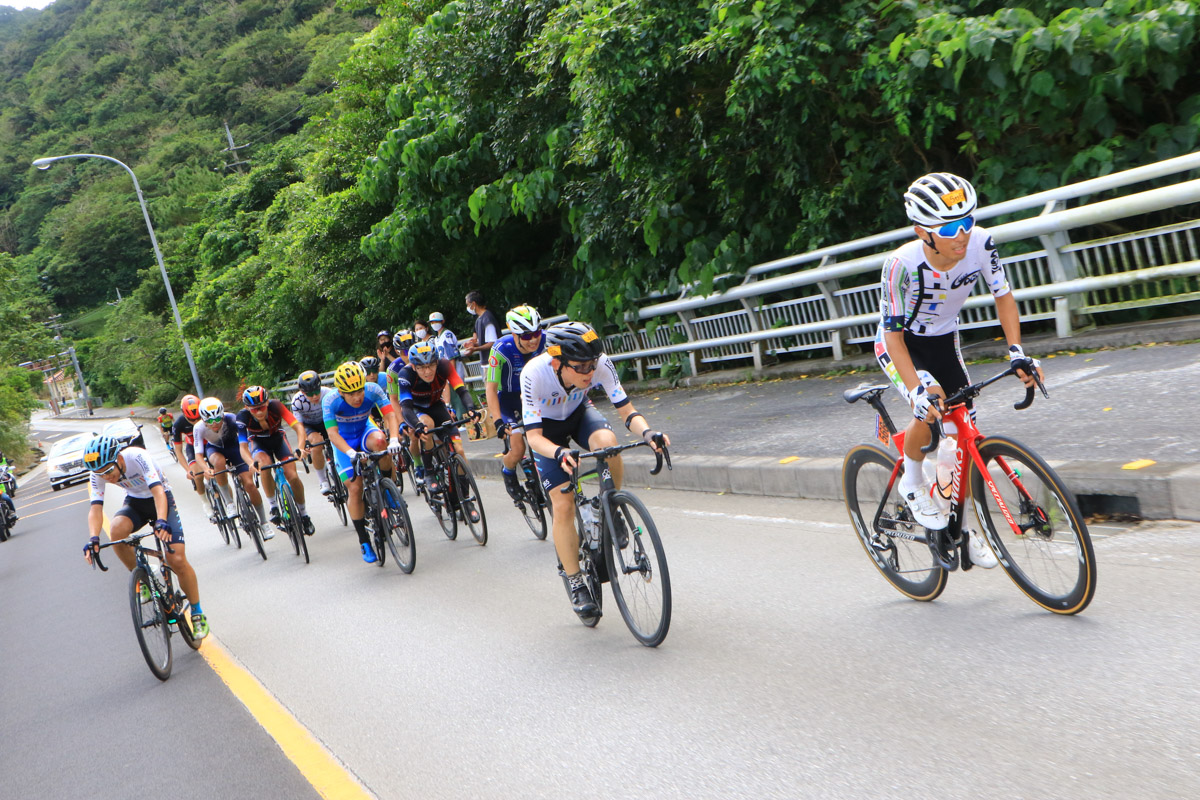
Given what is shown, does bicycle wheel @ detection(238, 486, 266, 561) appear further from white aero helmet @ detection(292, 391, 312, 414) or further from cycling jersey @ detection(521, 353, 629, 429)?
cycling jersey @ detection(521, 353, 629, 429)

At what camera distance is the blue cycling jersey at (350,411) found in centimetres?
928

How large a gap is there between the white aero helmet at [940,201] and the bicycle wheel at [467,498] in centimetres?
565

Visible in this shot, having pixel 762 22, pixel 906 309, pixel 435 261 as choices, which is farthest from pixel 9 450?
pixel 906 309

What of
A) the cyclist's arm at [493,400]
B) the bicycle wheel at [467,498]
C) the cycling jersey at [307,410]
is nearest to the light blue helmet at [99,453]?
the cyclist's arm at [493,400]

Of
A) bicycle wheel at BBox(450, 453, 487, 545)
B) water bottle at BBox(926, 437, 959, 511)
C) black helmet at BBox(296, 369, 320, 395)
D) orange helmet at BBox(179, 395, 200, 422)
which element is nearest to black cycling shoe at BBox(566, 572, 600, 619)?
water bottle at BBox(926, 437, 959, 511)

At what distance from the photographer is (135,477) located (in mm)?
7746

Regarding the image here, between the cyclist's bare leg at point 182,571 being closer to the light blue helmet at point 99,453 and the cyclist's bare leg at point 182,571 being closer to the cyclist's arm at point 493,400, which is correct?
the light blue helmet at point 99,453

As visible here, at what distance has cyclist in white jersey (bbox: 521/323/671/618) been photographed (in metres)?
5.23

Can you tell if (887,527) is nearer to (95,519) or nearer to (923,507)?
(923,507)

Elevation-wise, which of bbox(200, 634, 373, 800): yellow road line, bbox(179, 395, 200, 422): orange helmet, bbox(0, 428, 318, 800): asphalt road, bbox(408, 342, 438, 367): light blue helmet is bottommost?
bbox(200, 634, 373, 800): yellow road line

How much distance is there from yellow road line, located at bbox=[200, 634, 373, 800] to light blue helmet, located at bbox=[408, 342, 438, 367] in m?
3.53

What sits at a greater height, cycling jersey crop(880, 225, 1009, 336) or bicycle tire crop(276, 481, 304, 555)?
cycling jersey crop(880, 225, 1009, 336)

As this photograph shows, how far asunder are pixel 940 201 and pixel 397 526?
598cm

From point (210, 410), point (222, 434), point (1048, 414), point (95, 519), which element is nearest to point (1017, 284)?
point (1048, 414)
